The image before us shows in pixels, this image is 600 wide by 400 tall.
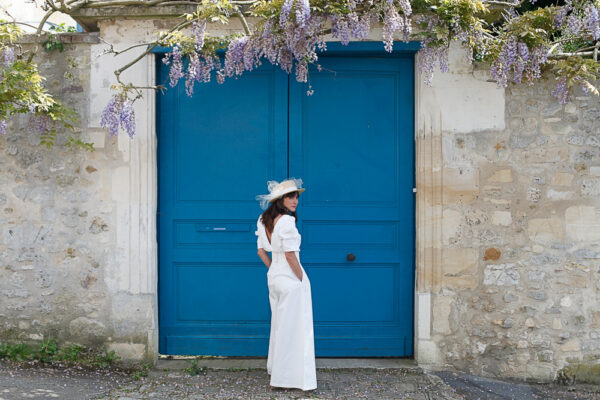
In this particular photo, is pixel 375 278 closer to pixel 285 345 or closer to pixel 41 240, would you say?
pixel 285 345

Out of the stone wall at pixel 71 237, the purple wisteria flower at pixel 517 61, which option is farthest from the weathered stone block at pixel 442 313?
the stone wall at pixel 71 237

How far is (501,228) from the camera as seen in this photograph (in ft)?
14.3

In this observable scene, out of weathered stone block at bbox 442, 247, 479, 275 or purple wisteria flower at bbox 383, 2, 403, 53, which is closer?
purple wisteria flower at bbox 383, 2, 403, 53

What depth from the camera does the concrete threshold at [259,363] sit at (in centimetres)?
444

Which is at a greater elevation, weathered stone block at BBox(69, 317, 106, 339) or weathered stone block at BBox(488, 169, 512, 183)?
weathered stone block at BBox(488, 169, 512, 183)

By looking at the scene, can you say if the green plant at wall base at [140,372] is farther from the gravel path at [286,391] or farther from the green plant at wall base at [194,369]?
the green plant at wall base at [194,369]

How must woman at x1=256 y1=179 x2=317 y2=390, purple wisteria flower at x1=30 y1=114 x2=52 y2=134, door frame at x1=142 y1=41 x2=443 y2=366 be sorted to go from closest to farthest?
woman at x1=256 y1=179 x2=317 y2=390
purple wisteria flower at x1=30 y1=114 x2=52 y2=134
door frame at x1=142 y1=41 x2=443 y2=366

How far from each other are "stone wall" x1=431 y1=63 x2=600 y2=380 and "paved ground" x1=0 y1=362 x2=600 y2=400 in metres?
0.23

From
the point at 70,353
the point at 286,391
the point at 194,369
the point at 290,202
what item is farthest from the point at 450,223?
the point at 70,353

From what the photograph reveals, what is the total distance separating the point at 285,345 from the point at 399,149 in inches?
66.2

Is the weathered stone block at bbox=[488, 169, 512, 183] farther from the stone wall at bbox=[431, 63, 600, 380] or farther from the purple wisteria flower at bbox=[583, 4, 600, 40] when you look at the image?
the purple wisteria flower at bbox=[583, 4, 600, 40]

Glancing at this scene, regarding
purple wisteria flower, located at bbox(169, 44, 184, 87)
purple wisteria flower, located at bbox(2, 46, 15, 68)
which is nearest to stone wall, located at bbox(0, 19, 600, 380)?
purple wisteria flower, located at bbox(2, 46, 15, 68)

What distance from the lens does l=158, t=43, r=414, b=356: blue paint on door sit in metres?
4.55

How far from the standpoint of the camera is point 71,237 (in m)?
4.45
